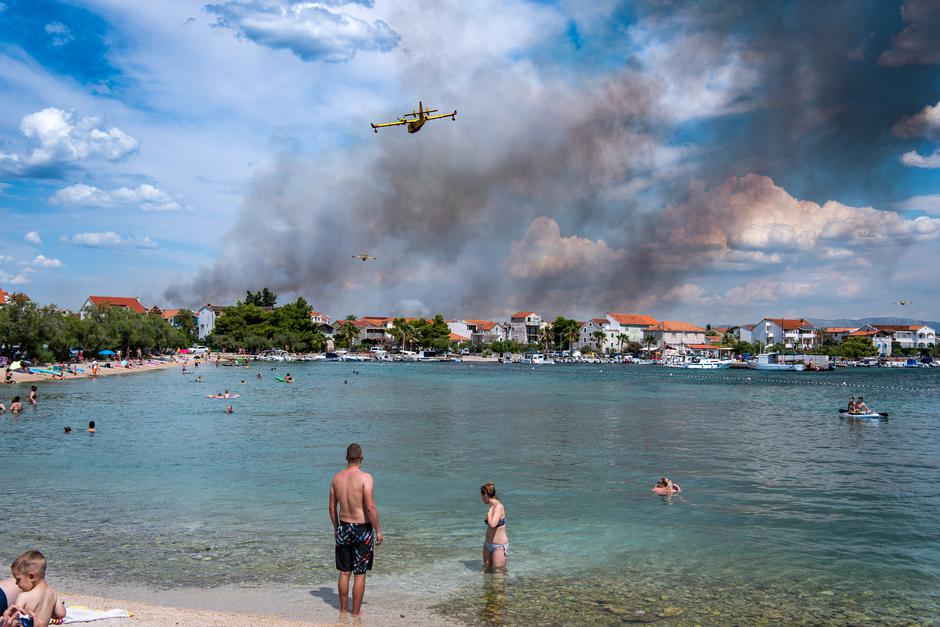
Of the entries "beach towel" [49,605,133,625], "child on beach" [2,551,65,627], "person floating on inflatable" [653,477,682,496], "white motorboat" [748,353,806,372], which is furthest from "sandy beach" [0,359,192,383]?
"white motorboat" [748,353,806,372]

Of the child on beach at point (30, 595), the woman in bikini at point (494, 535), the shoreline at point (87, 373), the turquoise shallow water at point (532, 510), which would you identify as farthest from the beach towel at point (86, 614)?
the shoreline at point (87, 373)

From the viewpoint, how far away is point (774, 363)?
18700 cm

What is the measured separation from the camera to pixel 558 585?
1344 centimetres

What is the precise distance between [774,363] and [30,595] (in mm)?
200488

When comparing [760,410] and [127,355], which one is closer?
[760,410]

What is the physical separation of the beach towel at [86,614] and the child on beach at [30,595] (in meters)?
1.51

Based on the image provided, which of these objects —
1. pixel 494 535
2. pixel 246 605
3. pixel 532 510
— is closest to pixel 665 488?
pixel 532 510

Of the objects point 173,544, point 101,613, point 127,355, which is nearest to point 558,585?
point 101,613

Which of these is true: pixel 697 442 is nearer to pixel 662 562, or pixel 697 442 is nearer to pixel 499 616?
pixel 662 562

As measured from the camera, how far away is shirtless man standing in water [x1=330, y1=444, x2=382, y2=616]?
9742mm

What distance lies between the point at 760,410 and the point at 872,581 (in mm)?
49758

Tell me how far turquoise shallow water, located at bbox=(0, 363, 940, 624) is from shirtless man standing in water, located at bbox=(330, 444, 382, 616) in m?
2.79

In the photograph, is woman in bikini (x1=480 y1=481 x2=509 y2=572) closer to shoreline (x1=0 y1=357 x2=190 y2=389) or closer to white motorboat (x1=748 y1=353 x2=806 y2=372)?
→ shoreline (x1=0 y1=357 x2=190 y2=389)

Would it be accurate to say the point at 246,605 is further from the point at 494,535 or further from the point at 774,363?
the point at 774,363
